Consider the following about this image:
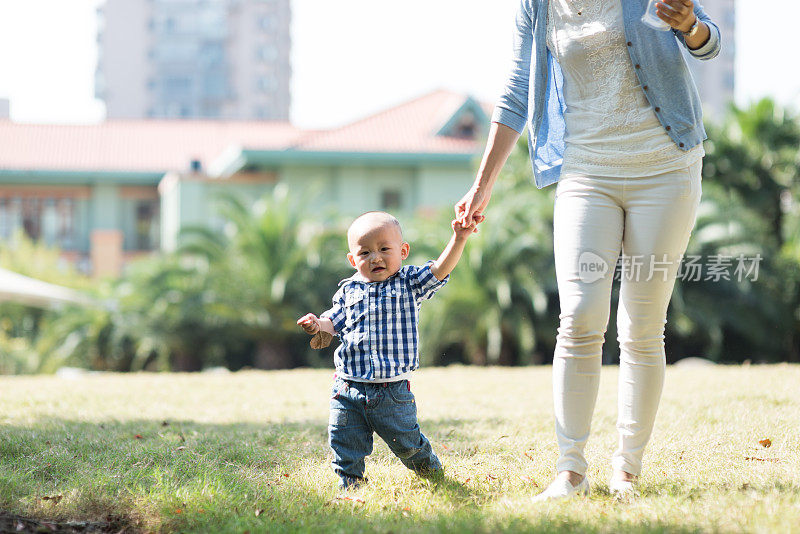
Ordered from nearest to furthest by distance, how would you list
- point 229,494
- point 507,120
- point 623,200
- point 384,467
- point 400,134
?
point 623,200, point 229,494, point 507,120, point 384,467, point 400,134

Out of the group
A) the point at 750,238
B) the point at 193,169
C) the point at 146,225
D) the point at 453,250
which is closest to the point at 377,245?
the point at 453,250

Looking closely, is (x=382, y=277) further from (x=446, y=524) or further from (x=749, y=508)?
(x=749, y=508)

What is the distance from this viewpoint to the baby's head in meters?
3.48

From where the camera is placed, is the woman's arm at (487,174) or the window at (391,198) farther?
the window at (391,198)

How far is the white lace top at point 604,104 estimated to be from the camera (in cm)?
325

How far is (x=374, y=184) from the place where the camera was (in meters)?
24.3

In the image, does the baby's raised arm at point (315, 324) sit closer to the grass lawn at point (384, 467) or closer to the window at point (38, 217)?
the grass lawn at point (384, 467)

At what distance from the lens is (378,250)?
351 centimetres

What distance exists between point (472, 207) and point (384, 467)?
1.24m

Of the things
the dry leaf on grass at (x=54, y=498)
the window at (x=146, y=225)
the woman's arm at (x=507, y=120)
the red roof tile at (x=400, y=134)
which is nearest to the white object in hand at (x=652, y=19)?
the woman's arm at (x=507, y=120)

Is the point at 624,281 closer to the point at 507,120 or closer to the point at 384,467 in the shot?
the point at 507,120

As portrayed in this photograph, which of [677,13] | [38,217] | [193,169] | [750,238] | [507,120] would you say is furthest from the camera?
[38,217]

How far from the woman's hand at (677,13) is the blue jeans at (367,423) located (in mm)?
1665

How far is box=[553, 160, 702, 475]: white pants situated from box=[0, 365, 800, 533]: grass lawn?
11.4 inches
